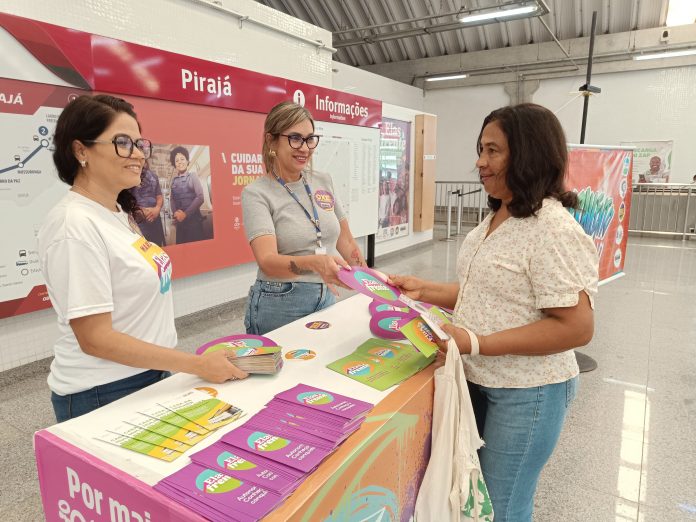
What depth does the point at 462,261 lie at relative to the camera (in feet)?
4.51

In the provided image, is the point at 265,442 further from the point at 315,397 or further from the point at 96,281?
the point at 96,281

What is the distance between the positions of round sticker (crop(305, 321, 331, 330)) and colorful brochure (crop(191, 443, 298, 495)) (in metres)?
0.78

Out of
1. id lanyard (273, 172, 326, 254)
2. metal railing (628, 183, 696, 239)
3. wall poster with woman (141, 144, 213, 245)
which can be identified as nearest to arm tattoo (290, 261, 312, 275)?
→ id lanyard (273, 172, 326, 254)

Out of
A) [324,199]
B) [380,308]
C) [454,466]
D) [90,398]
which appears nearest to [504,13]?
[324,199]

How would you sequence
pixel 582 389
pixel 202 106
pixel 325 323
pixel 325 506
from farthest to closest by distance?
pixel 202 106 < pixel 582 389 < pixel 325 323 < pixel 325 506

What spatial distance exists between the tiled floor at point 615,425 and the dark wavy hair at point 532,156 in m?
1.51

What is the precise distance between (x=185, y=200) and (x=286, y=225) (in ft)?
8.09

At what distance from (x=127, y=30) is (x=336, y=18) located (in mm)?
8097

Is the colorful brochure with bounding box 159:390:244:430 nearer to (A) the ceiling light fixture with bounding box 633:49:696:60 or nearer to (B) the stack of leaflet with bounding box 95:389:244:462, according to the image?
(B) the stack of leaflet with bounding box 95:389:244:462

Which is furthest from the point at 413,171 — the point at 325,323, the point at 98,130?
the point at 98,130

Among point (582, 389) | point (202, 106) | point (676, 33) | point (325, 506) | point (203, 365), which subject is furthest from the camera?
point (676, 33)

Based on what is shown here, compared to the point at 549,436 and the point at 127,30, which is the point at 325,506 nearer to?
the point at 549,436

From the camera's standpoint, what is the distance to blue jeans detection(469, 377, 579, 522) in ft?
4.04

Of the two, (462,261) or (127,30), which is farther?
(127,30)
